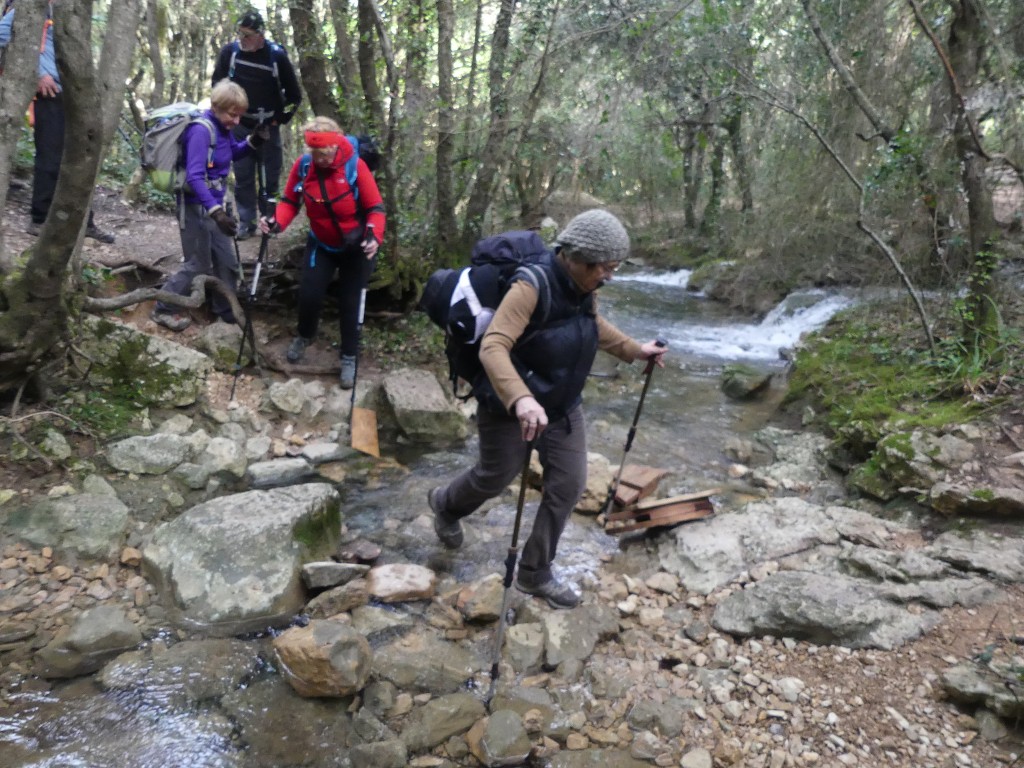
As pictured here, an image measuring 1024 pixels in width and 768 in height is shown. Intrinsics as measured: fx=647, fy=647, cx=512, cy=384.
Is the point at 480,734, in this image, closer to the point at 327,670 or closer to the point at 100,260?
the point at 327,670

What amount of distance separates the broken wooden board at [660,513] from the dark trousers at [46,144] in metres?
6.05

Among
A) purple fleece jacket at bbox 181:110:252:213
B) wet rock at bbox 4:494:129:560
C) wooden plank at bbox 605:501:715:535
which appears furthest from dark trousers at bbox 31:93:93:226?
wooden plank at bbox 605:501:715:535

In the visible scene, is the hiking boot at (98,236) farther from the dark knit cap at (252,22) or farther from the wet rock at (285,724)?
the wet rock at (285,724)

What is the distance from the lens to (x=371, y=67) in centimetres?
742

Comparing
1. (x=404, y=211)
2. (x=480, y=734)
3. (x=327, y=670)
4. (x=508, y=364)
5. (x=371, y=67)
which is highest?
(x=371, y=67)

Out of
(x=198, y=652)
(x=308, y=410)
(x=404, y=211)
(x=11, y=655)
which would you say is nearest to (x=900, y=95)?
(x=404, y=211)

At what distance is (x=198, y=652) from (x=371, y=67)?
641cm

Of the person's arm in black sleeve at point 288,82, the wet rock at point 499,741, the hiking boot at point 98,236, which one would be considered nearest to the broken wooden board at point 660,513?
the wet rock at point 499,741

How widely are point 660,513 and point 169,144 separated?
5.32 metres

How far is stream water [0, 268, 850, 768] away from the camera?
9.68ft

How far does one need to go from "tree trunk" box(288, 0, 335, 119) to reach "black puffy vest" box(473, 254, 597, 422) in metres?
5.78

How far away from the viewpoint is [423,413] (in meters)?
6.69

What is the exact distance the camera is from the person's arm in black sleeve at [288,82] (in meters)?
7.33

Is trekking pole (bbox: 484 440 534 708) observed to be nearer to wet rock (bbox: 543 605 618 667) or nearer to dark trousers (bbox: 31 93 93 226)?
wet rock (bbox: 543 605 618 667)
